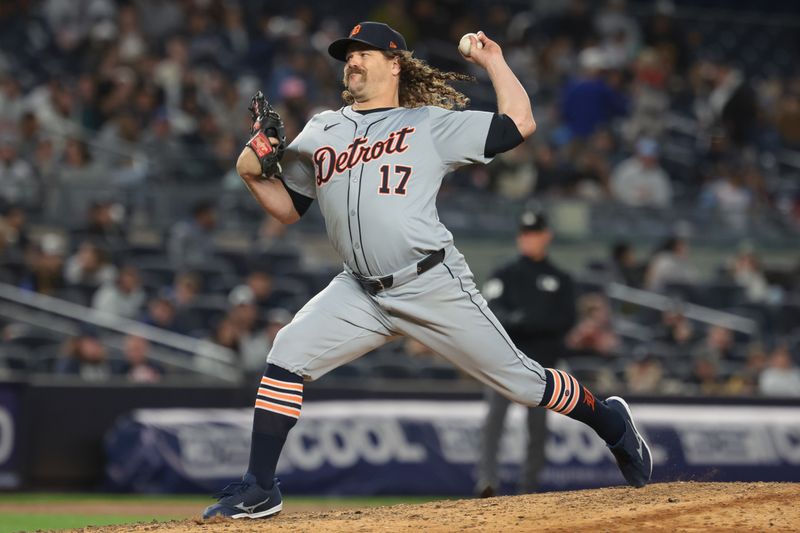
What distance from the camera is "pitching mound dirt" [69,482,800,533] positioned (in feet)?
17.5

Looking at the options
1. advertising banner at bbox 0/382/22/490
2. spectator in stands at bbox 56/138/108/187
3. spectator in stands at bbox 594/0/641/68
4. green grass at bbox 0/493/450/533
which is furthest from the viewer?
spectator in stands at bbox 594/0/641/68

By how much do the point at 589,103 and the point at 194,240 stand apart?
5.57 m

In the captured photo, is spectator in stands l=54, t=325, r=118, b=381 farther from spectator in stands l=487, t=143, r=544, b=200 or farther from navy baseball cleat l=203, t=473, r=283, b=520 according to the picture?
spectator in stands l=487, t=143, r=544, b=200

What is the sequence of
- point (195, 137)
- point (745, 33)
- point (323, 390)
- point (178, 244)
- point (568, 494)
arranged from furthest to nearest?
point (745, 33), point (195, 137), point (178, 244), point (323, 390), point (568, 494)

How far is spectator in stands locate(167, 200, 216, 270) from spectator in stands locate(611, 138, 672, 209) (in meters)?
5.03

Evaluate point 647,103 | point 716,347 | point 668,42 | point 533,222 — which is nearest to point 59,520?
point 533,222

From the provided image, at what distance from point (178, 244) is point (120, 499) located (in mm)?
3331

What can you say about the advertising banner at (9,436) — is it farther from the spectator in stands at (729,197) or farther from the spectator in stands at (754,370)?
the spectator in stands at (729,197)

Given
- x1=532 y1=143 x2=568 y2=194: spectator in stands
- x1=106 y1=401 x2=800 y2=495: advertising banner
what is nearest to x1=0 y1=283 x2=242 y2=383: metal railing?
x1=106 y1=401 x2=800 y2=495: advertising banner

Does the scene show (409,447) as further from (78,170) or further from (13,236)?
(78,170)

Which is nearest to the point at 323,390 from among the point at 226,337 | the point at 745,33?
the point at 226,337

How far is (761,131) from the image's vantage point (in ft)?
61.1

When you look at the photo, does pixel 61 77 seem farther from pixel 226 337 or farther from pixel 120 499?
pixel 120 499

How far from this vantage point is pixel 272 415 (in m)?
5.61
